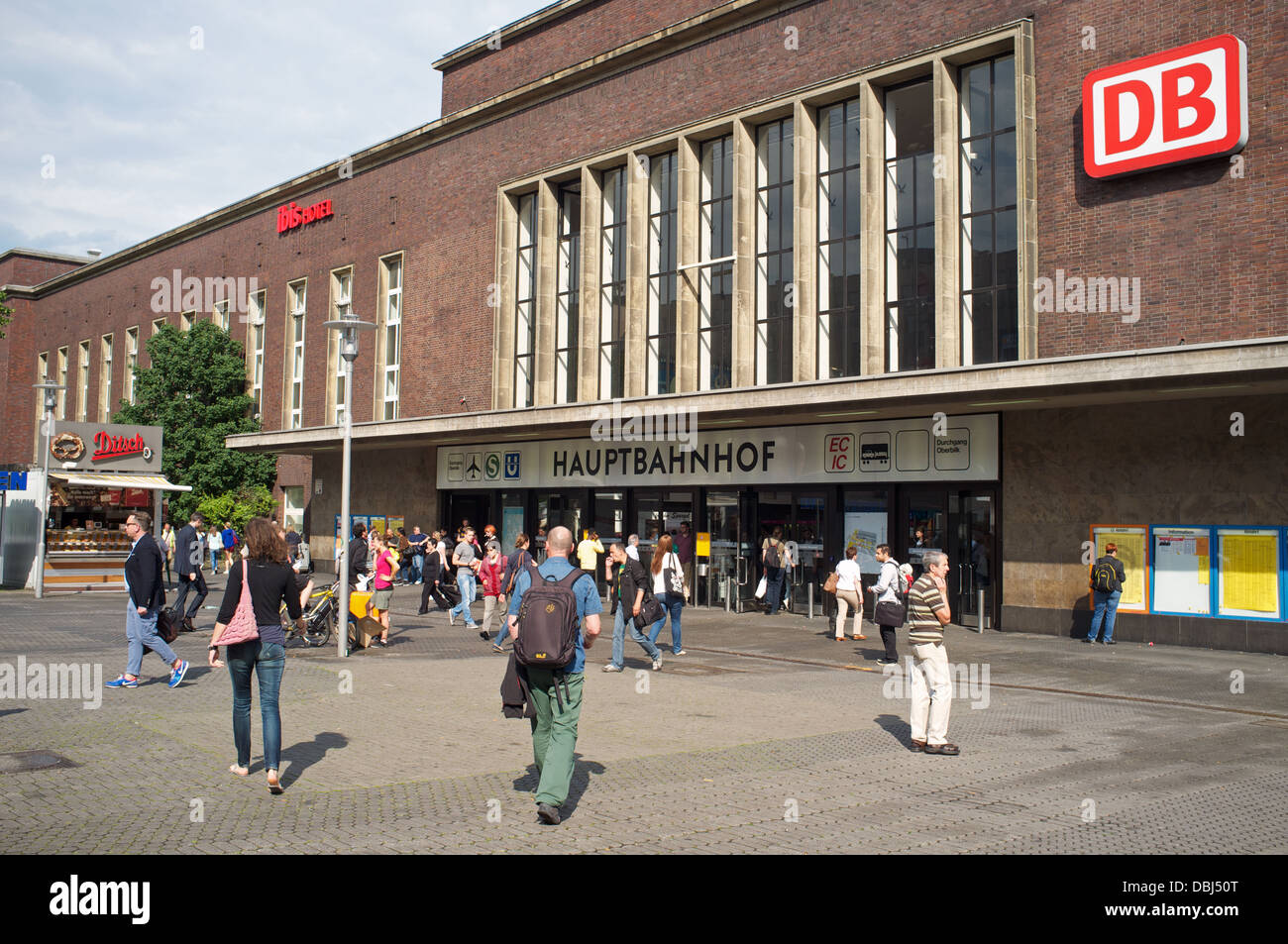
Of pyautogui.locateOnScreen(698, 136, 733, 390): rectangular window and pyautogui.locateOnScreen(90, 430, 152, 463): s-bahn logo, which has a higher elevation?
pyautogui.locateOnScreen(698, 136, 733, 390): rectangular window

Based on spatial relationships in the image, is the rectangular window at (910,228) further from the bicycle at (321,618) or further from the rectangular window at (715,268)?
the bicycle at (321,618)

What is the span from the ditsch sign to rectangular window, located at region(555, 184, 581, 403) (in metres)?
11.5

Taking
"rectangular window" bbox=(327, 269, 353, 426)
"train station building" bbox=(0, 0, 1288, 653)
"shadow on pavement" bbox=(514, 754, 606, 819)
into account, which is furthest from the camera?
"rectangular window" bbox=(327, 269, 353, 426)

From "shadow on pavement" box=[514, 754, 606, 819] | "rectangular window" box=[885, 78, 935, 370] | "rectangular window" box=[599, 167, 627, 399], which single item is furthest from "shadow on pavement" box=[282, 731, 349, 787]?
"rectangular window" box=[599, 167, 627, 399]

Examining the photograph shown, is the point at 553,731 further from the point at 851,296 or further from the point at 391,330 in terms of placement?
the point at 391,330

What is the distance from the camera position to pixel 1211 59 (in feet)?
57.9

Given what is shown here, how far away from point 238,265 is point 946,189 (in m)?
31.2

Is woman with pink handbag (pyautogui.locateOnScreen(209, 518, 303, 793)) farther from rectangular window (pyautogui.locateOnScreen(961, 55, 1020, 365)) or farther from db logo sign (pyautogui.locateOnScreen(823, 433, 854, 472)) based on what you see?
db logo sign (pyautogui.locateOnScreen(823, 433, 854, 472))

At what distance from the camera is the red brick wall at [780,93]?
57.6ft

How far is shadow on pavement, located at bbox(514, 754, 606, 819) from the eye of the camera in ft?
23.5

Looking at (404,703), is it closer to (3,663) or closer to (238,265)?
(3,663)

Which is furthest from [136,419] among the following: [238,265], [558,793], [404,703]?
[558,793]

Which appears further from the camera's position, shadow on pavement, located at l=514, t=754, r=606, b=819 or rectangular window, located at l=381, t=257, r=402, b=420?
rectangular window, located at l=381, t=257, r=402, b=420

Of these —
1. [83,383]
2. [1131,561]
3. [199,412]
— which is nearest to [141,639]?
[1131,561]
